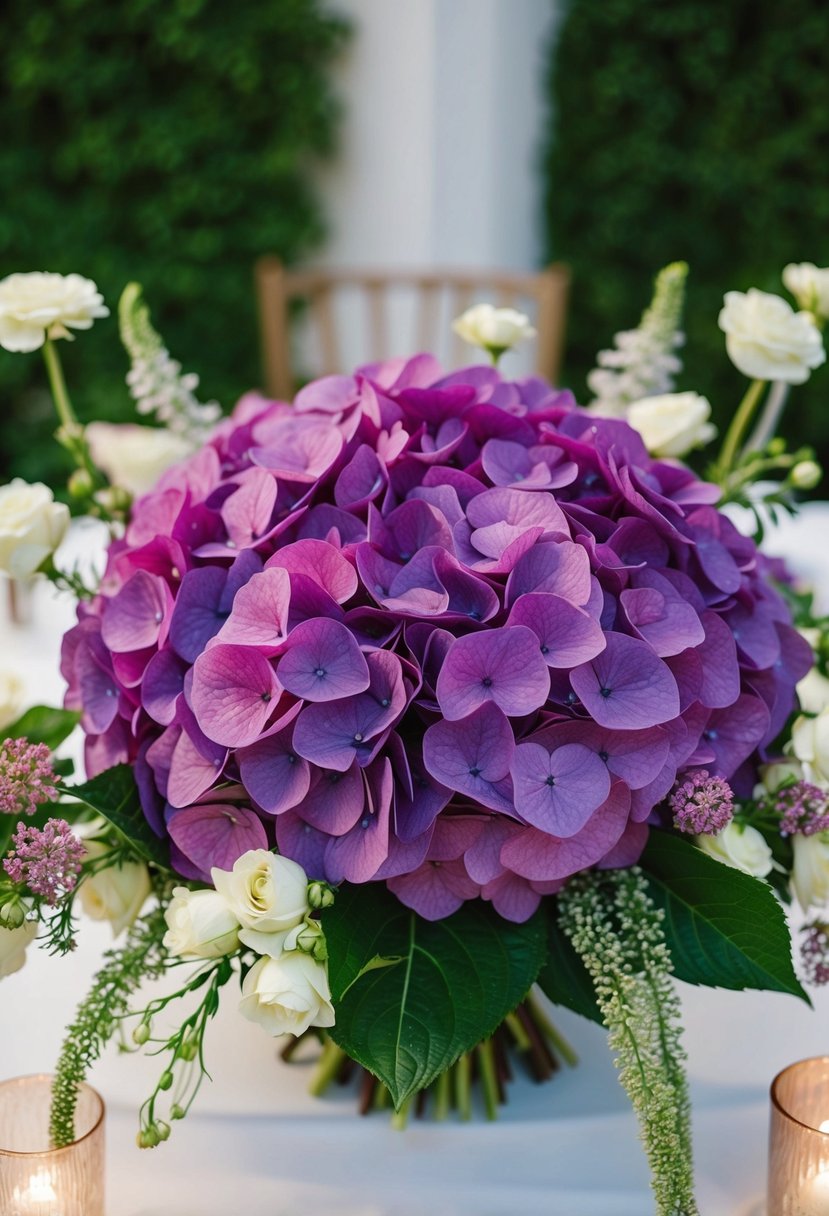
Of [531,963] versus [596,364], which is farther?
[596,364]

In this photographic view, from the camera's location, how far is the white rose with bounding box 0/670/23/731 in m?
0.67

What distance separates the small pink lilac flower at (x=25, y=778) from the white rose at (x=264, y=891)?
0.09 meters

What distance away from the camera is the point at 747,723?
578 millimetres

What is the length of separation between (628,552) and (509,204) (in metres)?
2.76

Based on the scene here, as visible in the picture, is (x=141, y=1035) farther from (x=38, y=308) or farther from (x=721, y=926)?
(x=38, y=308)

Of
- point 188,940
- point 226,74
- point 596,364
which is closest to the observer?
point 188,940

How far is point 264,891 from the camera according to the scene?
480 mm

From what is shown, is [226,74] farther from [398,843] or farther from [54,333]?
[398,843]

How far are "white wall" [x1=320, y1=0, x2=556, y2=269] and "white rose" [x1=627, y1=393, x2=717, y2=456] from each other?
95.3 inches

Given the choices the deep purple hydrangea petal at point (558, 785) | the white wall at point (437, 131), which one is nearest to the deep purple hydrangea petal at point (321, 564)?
the deep purple hydrangea petal at point (558, 785)

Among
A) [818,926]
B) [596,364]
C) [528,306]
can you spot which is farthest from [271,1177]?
[596,364]

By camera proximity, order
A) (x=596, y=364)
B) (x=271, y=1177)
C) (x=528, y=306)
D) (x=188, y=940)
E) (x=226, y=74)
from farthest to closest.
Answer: (x=596, y=364) → (x=528, y=306) → (x=226, y=74) → (x=271, y=1177) → (x=188, y=940)

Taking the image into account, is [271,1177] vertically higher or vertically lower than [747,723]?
lower

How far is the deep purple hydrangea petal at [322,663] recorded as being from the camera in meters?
0.50
